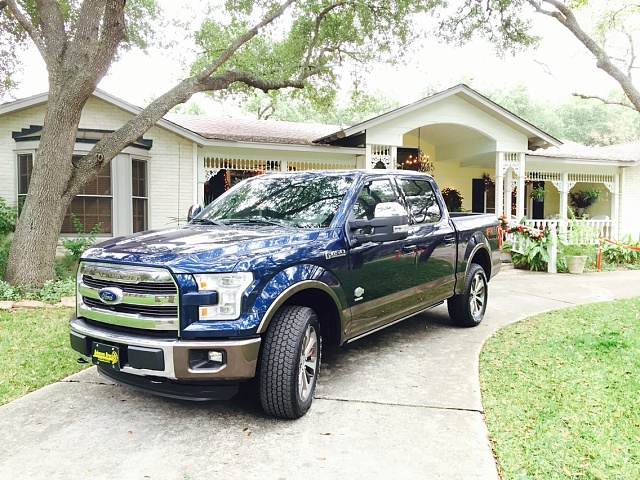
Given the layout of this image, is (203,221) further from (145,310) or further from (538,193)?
(538,193)

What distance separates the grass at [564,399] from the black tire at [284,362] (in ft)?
4.55

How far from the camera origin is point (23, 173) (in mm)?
11172

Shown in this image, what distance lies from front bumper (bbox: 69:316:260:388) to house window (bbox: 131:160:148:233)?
9440 mm

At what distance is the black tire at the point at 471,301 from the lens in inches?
242

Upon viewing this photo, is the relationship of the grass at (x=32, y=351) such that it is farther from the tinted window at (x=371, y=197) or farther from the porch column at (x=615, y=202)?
the porch column at (x=615, y=202)

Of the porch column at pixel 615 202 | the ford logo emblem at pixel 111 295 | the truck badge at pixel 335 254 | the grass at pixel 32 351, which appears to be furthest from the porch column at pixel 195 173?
the porch column at pixel 615 202

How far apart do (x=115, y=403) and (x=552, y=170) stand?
1640 cm

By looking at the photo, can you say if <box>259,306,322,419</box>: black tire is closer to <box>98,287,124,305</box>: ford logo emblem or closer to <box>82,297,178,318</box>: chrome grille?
<box>82,297,178,318</box>: chrome grille

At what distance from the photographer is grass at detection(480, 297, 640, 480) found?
2.96m

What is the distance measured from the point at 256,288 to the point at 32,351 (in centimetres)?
345

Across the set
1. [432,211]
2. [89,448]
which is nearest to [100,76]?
[432,211]

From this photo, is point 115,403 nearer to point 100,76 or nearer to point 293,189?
point 293,189

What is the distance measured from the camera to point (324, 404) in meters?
3.88

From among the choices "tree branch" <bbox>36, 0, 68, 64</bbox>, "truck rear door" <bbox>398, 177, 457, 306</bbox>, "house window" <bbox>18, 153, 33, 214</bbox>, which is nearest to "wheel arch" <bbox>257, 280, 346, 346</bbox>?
"truck rear door" <bbox>398, 177, 457, 306</bbox>
